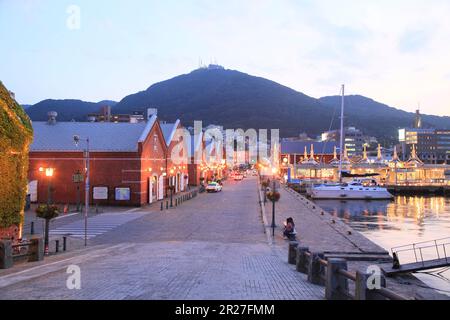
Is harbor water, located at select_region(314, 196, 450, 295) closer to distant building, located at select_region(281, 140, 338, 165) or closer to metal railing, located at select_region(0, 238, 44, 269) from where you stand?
metal railing, located at select_region(0, 238, 44, 269)

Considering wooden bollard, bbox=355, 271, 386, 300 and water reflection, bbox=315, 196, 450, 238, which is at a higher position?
wooden bollard, bbox=355, 271, 386, 300

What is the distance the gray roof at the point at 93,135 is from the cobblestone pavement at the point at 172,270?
18.5m

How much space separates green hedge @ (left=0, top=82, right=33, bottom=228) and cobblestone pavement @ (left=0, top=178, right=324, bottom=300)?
331 cm

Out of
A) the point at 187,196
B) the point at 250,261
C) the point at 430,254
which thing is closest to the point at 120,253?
the point at 250,261

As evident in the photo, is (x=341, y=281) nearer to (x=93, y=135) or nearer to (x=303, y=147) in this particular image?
(x=93, y=135)

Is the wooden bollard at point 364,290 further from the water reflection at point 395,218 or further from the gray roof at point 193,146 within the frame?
the gray roof at point 193,146

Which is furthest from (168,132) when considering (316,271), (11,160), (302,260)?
(316,271)

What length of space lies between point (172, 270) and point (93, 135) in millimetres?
38274

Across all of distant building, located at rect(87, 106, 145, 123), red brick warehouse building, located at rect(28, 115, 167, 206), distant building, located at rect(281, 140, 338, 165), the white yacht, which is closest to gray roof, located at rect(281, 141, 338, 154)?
distant building, located at rect(281, 140, 338, 165)

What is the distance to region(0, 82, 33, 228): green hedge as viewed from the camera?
20.2m

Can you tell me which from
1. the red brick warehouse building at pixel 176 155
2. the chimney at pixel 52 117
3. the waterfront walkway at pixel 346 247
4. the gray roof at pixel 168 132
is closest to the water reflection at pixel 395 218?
the waterfront walkway at pixel 346 247

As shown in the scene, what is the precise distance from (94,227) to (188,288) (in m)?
21.5
